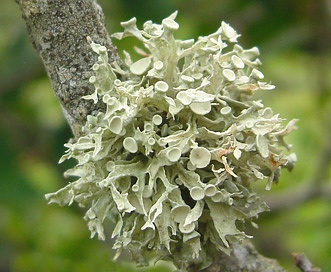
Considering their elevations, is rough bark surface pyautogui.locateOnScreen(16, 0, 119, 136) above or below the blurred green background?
above

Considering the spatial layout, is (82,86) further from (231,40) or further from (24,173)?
(24,173)

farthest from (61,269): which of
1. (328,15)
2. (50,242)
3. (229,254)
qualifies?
(328,15)

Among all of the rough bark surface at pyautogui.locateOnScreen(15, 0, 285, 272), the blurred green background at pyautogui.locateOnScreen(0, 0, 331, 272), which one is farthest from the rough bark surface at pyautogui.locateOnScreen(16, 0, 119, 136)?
the blurred green background at pyautogui.locateOnScreen(0, 0, 331, 272)

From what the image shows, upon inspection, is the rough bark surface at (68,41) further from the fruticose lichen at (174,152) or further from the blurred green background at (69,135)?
the blurred green background at (69,135)

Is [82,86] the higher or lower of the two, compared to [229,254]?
higher

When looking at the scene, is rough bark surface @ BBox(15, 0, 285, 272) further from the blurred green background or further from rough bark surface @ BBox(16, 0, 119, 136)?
the blurred green background

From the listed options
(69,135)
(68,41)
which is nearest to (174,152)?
(68,41)

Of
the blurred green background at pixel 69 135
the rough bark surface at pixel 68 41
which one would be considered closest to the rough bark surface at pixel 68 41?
the rough bark surface at pixel 68 41
